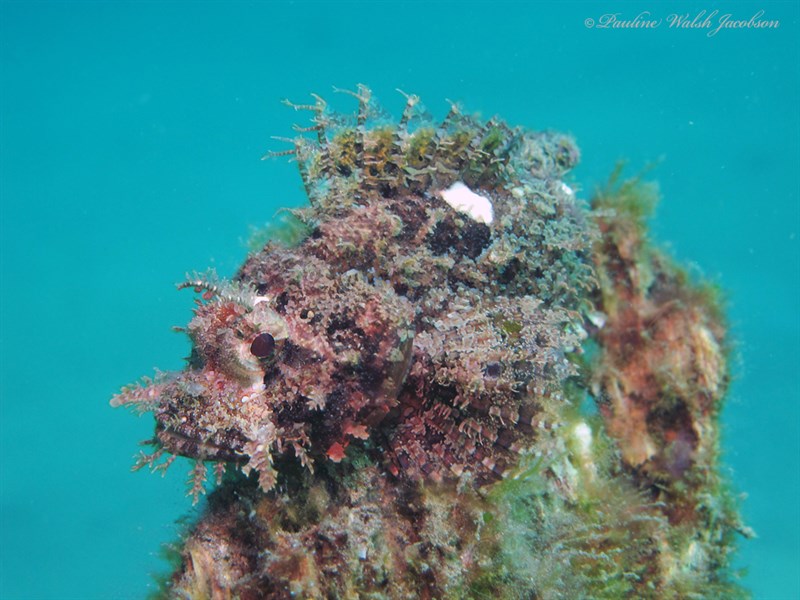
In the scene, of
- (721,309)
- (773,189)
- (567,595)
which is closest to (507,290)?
(567,595)

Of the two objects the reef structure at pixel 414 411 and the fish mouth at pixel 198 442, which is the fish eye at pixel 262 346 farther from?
the fish mouth at pixel 198 442

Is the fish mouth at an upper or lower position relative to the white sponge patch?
lower

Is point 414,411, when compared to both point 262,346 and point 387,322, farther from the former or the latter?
point 262,346

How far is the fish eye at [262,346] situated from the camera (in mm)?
3848

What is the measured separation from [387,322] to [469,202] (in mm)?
1985

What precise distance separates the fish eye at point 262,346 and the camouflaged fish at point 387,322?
1cm

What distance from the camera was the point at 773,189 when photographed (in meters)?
37.6

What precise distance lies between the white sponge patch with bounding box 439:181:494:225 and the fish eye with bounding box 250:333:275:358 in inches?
93.5

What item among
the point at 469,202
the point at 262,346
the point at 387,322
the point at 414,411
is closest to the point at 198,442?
the point at 262,346

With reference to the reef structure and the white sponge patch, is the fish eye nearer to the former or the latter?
the reef structure

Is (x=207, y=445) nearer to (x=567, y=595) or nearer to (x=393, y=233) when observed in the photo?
(x=393, y=233)

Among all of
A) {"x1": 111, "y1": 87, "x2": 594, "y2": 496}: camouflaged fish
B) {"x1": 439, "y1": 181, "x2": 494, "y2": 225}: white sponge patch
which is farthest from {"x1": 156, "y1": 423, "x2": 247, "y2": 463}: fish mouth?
{"x1": 439, "y1": 181, "x2": 494, "y2": 225}: white sponge patch

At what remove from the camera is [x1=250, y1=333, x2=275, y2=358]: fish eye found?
3.85m

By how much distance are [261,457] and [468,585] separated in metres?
1.87
